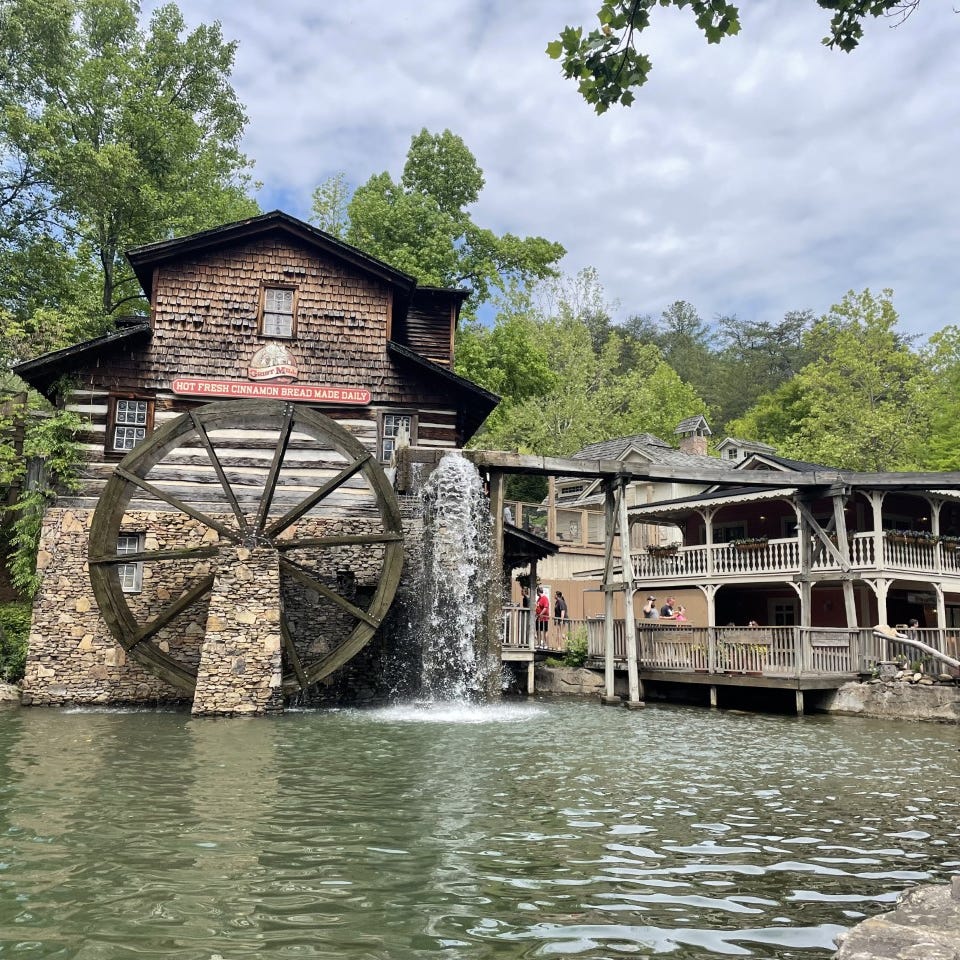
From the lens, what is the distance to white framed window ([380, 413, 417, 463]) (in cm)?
1708

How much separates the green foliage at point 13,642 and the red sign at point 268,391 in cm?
475

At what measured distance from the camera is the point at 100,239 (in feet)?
78.6

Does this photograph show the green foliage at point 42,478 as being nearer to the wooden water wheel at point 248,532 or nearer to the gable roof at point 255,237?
the wooden water wheel at point 248,532

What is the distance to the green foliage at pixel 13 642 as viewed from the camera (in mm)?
15617

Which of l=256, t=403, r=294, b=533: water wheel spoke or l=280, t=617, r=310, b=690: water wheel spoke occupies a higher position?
l=256, t=403, r=294, b=533: water wheel spoke

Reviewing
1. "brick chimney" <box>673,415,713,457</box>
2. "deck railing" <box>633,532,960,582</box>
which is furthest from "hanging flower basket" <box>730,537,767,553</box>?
"brick chimney" <box>673,415,713,457</box>

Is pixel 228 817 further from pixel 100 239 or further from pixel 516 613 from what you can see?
pixel 100 239

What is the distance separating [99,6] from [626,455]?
2146cm

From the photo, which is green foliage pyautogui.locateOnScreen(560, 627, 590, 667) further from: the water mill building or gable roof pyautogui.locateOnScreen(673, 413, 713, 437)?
gable roof pyautogui.locateOnScreen(673, 413, 713, 437)

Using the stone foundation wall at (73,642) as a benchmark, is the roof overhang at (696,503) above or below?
above

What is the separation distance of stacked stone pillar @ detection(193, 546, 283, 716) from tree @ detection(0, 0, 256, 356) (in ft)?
42.7

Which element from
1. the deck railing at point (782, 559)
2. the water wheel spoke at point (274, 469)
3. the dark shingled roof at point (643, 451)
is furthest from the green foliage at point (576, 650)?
the dark shingled roof at point (643, 451)

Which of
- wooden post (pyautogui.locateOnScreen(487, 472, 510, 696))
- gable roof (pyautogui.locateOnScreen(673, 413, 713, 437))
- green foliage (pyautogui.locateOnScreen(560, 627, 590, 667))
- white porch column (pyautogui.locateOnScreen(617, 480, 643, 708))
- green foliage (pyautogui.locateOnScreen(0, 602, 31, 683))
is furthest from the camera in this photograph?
gable roof (pyautogui.locateOnScreen(673, 413, 713, 437))

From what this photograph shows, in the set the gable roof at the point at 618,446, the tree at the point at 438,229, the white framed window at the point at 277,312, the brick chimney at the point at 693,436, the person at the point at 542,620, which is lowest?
the person at the point at 542,620
